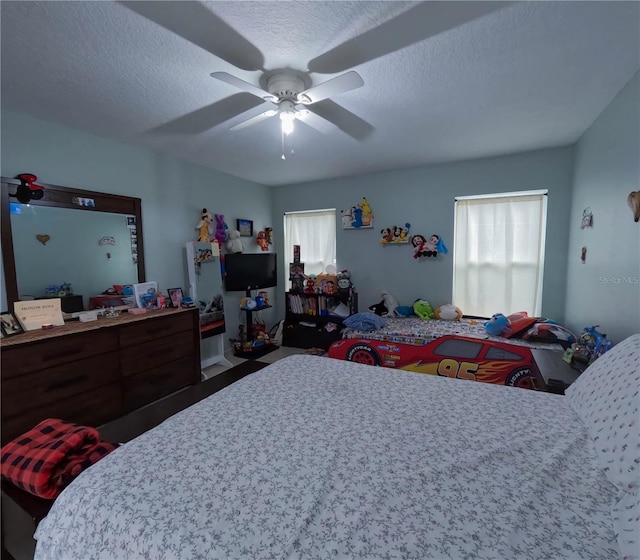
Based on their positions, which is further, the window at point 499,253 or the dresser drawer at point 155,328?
the window at point 499,253

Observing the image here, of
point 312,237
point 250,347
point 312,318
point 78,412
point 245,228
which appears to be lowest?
point 250,347

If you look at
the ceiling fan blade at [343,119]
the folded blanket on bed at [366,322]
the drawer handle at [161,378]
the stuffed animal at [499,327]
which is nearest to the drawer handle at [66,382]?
the drawer handle at [161,378]

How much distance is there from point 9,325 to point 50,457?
4.52 feet

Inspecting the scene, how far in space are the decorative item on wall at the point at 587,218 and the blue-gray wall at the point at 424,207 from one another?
537 mm

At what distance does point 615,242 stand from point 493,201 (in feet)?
5.09

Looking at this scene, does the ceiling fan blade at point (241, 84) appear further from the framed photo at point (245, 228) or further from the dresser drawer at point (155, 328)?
the framed photo at point (245, 228)

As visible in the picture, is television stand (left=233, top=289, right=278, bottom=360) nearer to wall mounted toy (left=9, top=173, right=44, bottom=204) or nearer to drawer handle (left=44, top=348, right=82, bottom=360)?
drawer handle (left=44, top=348, right=82, bottom=360)

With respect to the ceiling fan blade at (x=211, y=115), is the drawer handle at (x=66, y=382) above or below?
below

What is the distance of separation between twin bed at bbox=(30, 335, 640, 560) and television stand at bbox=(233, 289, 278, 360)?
8.14 ft

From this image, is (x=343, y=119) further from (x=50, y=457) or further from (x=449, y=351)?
(x=50, y=457)

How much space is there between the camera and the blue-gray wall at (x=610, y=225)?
1714 millimetres

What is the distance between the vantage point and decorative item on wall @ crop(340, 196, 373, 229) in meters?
3.92

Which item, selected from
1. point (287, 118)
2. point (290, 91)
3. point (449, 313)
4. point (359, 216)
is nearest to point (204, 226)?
point (359, 216)

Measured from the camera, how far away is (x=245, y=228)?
4.14 m
